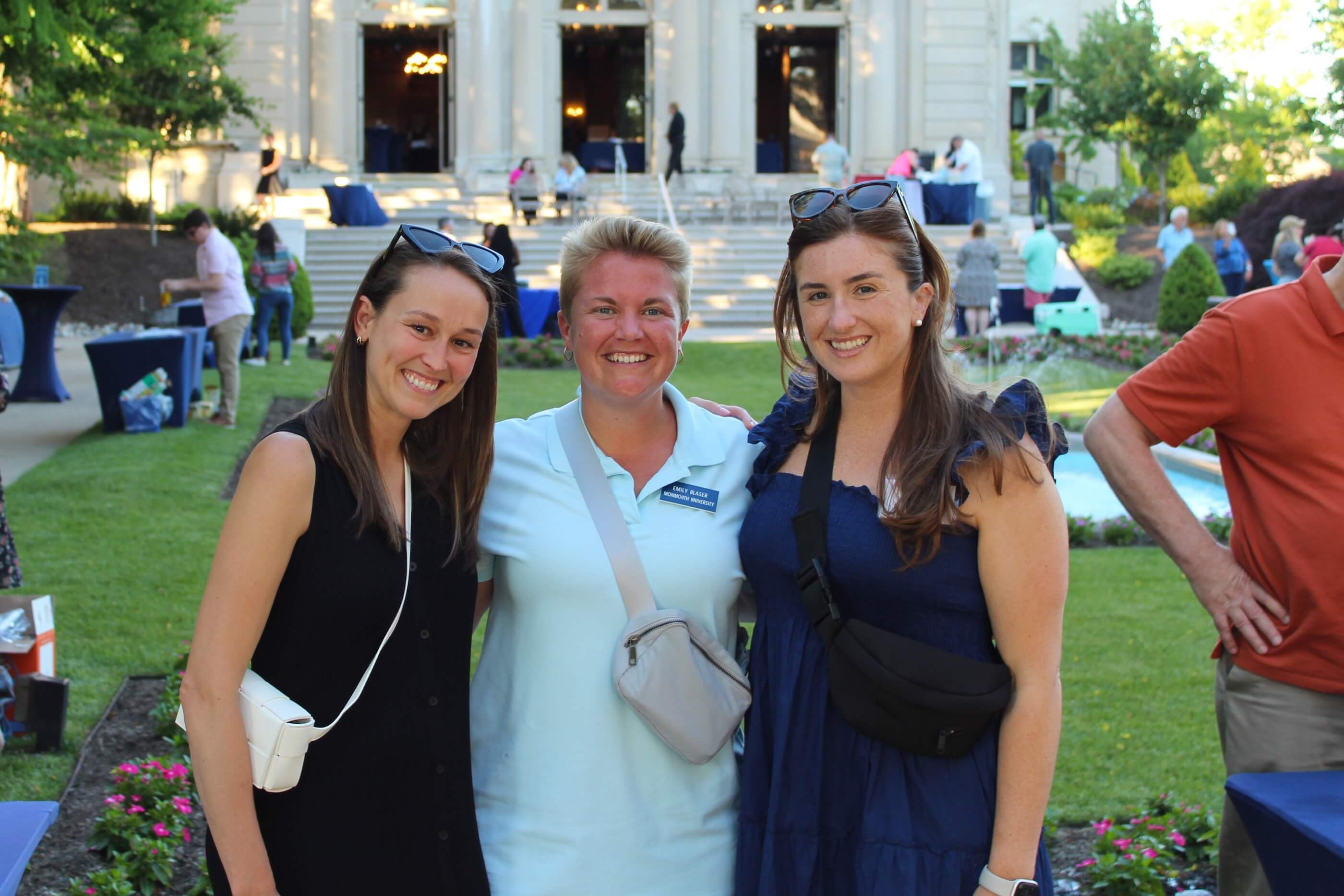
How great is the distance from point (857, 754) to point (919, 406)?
734 mm

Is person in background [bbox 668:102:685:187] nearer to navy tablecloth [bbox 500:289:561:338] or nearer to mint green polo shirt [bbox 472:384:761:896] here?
navy tablecloth [bbox 500:289:561:338]

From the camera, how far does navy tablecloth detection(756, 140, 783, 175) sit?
122 ft

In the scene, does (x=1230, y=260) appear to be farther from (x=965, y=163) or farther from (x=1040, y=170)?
(x=1040, y=170)

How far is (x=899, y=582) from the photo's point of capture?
8.64 feet

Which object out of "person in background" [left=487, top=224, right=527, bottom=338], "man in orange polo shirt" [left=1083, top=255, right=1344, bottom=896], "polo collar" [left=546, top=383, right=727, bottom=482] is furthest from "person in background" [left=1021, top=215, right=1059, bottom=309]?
"polo collar" [left=546, top=383, right=727, bottom=482]

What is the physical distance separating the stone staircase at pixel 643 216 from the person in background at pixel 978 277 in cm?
180

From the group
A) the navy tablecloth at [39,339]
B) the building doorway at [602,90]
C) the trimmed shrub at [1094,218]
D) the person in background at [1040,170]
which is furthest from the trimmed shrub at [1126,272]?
the navy tablecloth at [39,339]

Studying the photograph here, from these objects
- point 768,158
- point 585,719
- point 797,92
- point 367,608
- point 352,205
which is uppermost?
point 797,92

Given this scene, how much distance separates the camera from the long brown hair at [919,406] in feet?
8.54

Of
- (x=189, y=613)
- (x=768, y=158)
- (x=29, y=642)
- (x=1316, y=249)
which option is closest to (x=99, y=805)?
(x=29, y=642)

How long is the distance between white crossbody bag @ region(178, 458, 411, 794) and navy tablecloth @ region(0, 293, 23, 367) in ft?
40.7

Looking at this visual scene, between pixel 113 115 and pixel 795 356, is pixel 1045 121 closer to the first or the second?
pixel 113 115

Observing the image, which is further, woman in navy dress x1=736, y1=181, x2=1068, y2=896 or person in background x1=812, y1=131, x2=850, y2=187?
person in background x1=812, y1=131, x2=850, y2=187

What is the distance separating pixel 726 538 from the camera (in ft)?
9.56
